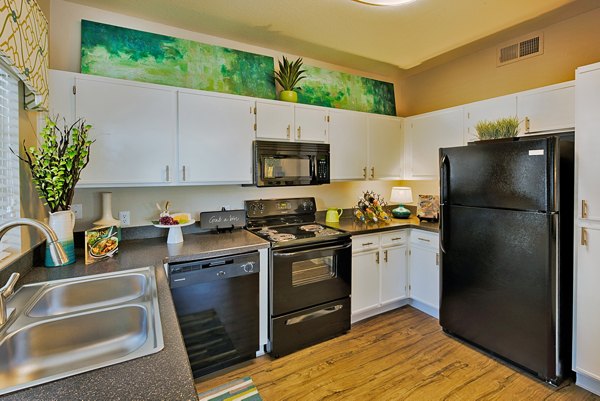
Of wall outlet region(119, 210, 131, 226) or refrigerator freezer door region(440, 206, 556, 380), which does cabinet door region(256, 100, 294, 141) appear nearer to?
wall outlet region(119, 210, 131, 226)

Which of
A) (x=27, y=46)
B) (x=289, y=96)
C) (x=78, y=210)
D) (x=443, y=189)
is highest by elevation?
(x=289, y=96)

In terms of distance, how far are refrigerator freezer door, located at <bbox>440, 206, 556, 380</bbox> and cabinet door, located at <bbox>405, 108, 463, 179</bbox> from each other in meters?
0.90

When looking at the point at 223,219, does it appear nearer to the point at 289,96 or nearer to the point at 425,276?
the point at 289,96

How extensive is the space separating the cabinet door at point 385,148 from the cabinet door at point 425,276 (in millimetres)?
892

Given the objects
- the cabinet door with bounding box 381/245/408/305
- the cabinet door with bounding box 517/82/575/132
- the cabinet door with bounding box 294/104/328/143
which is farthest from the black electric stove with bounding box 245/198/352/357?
the cabinet door with bounding box 517/82/575/132

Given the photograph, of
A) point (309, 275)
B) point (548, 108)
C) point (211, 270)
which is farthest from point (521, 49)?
point (211, 270)

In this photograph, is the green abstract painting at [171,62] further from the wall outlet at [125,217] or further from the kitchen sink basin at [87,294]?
the kitchen sink basin at [87,294]

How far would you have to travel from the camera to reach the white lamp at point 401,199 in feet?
11.4

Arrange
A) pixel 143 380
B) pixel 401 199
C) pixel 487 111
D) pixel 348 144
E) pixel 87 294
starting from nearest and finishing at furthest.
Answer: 1. pixel 143 380
2. pixel 87 294
3. pixel 487 111
4. pixel 348 144
5. pixel 401 199

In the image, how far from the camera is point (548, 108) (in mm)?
2314

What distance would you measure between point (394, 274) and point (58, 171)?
2824 millimetres

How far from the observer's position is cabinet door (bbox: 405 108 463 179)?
2979 mm

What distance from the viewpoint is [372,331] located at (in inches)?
107

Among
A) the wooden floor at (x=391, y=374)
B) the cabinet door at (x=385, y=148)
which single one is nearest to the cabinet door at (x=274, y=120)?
the cabinet door at (x=385, y=148)
